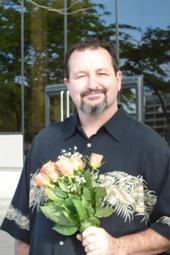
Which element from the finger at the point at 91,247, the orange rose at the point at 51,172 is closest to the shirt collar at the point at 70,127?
the orange rose at the point at 51,172

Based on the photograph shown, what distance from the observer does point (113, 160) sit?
79.7 inches

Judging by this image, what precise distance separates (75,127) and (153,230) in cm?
50

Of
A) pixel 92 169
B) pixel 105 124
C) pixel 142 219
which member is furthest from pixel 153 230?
pixel 105 124

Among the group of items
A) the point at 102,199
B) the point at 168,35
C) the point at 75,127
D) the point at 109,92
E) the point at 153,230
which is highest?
the point at 168,35

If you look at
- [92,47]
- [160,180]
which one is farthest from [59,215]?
[92,47]

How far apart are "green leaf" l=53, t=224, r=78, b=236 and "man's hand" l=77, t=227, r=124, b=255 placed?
0.16 ft

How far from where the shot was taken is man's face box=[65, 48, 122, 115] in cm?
204

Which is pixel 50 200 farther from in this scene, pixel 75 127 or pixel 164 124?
pixel 164 124

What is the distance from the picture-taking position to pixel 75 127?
2168mm

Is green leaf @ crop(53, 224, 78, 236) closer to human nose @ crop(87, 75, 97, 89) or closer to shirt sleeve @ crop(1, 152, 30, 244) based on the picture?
shirt sleeve @ crop(1, 152, 30, 244)

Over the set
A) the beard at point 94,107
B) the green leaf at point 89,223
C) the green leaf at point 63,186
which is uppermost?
the beard at point 94,107

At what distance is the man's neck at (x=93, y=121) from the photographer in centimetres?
211

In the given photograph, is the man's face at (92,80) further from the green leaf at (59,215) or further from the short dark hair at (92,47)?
the green leaf at (59,215)

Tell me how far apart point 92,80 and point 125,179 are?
1.25ft
